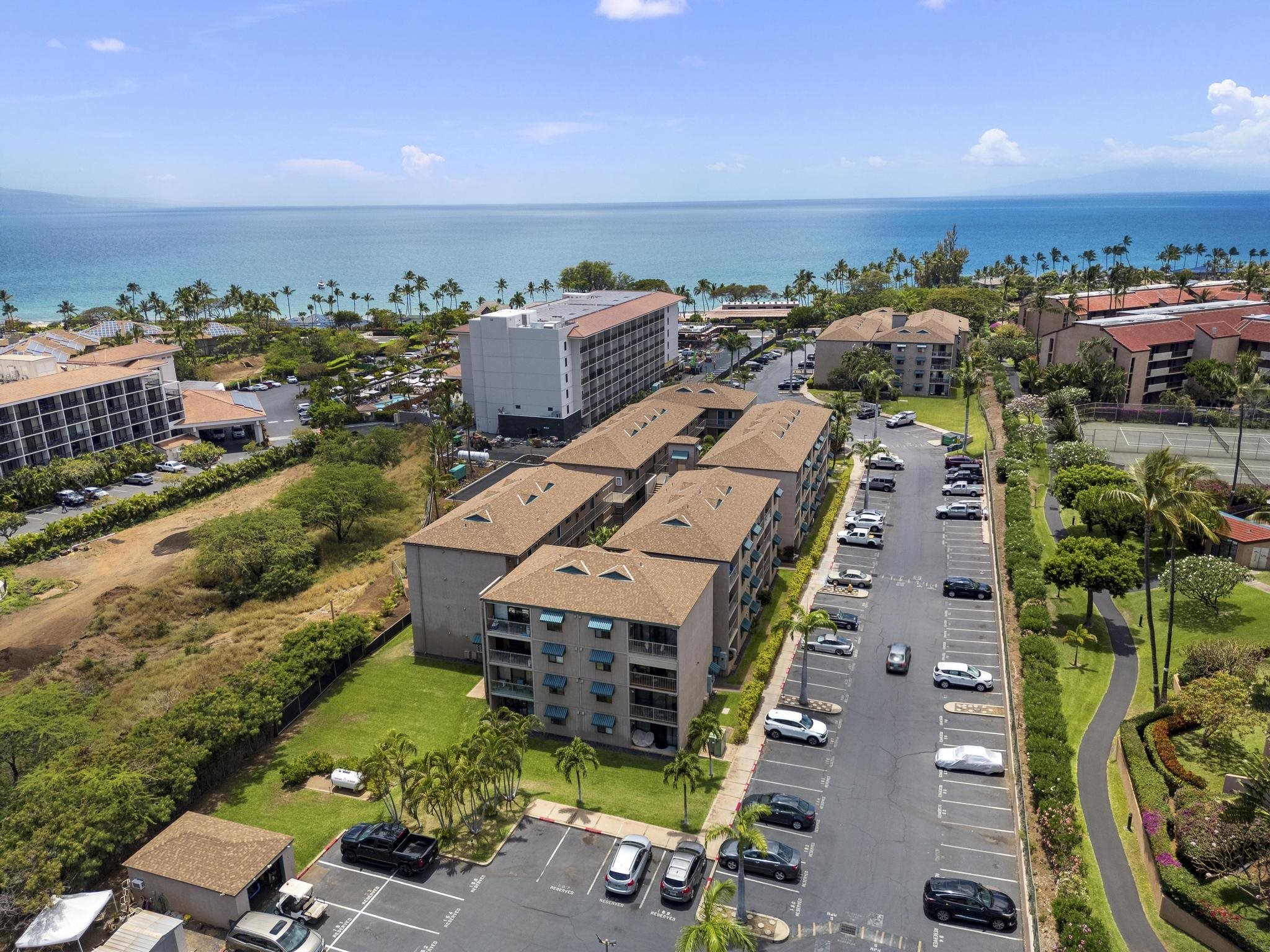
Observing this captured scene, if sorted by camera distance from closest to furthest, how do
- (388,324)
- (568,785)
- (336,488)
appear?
(568,785)
(336,488)
(388,324)

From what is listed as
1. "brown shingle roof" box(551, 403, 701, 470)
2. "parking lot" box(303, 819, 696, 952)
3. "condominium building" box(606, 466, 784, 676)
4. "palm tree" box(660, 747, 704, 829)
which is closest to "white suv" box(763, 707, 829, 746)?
"condominium building" box(606, 466, 784, 676)

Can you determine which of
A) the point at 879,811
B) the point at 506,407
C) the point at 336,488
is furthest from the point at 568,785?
the point at 506,407

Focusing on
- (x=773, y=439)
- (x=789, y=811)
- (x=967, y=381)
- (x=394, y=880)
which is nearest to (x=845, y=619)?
(x=773, y=439)

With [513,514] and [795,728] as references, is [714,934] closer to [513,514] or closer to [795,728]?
[795,728]

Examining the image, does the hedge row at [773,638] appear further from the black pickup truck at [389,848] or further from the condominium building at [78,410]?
the condominium building at [78,410]

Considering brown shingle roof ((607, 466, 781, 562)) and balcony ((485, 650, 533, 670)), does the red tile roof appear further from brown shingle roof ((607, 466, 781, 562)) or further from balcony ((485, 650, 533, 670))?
balcony ((485, 650, 533, 670))

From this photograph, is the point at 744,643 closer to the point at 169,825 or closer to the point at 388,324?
the point at 169,825
